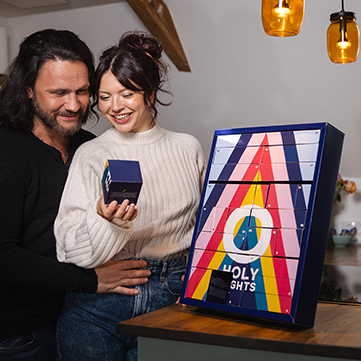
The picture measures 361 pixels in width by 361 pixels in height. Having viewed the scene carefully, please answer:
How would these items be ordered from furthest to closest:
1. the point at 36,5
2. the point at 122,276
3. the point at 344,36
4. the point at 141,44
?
the point at 36,5, the point at 344,36, the point at 141,44, the point at 122,276

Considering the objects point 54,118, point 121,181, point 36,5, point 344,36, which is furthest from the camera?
point 36,5

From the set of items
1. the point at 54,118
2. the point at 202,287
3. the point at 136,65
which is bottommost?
the point at 202,287

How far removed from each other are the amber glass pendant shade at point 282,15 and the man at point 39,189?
666 mm

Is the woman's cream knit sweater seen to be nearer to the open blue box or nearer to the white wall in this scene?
the open blue box

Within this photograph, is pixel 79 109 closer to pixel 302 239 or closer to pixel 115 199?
pixel 115 199

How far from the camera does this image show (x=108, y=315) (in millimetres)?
1445

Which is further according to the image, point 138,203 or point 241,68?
point 241,68

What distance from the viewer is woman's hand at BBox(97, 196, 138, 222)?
4.01ft

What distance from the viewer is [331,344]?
951 mm

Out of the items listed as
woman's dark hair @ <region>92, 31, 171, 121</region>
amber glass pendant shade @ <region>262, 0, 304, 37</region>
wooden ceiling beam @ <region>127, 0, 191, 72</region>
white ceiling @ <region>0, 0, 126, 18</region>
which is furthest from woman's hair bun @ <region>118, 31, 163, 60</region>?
white ceiling @ <region>0, 0, 126, 18</region>

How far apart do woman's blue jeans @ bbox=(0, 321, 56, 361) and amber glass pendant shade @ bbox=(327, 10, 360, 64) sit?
1649 mm

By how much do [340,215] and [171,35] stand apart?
1827 millimetres

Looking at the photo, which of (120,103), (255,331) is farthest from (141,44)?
(255,331)

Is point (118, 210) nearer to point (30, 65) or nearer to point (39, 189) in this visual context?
point (39, 189)
